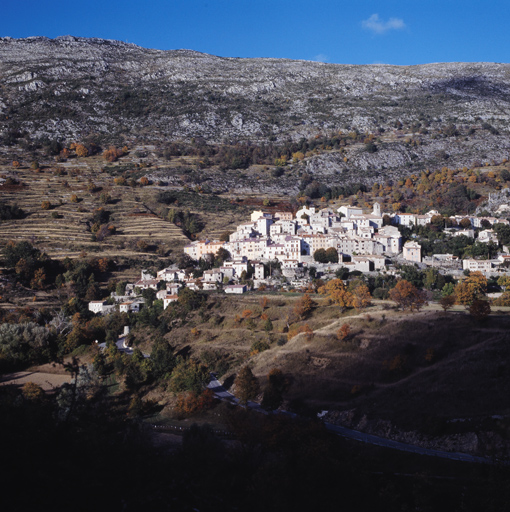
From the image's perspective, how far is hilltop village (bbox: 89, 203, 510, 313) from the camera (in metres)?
44.7

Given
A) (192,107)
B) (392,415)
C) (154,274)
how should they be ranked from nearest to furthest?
(392,415)
(154,274)
(192,107)

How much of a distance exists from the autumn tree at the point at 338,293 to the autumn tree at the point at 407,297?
10.3 ft

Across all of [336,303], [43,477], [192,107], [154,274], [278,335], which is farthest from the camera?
[192,107]

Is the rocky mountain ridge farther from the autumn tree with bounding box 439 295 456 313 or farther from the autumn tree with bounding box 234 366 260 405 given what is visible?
the autumn tree with bounding box 234 366 260 405

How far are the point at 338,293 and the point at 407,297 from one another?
4.86 meters

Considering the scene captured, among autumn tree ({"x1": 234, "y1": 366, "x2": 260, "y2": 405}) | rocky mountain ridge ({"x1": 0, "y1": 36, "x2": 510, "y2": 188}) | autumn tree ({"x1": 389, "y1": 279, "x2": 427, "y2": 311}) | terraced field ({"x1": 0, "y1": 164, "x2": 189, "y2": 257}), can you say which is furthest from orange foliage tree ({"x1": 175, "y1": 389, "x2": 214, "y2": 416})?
rocky mountain ridge ({"x1": 0, "y1": 36, "x2": 510, "y2": 188})

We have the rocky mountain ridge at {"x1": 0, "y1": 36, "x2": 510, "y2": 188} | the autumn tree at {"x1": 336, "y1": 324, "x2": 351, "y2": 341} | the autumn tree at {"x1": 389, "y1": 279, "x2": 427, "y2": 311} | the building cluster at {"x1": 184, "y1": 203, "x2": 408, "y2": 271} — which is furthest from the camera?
the rocky mountain ridge at {"x1": 0, "y1": 36, "x2": 510, "y2": 188}

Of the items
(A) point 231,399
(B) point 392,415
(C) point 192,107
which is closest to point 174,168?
(C) point 192,107

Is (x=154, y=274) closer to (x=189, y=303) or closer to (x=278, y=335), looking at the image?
(x=189, y=303)

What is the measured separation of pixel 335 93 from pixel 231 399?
90362 mm

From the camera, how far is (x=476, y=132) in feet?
302

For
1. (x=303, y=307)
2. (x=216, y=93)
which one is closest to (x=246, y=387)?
(x=303, y=307)

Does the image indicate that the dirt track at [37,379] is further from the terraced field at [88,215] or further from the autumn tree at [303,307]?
the terraced field at [88,215]

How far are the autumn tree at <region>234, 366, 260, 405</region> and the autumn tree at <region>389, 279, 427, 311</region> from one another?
1224 centimetres
